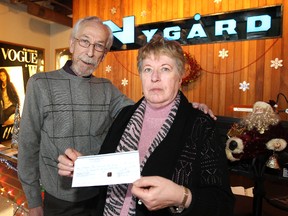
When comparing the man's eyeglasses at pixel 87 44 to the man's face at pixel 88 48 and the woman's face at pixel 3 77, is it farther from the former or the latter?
the woman's face at pixel 3 77

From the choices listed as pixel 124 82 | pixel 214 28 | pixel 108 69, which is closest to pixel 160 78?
pixel 214 28

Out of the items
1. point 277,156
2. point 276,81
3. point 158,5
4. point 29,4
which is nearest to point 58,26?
point 29,4

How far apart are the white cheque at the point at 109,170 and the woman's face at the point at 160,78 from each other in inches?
14.6

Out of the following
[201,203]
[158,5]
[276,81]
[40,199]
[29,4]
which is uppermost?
[29,4]

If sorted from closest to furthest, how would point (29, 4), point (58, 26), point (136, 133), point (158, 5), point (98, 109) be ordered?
1. point (136, 133)
2. point (98, 109)
3. point (158, 5)
4. point (29, 4)
5. point (58, 26)

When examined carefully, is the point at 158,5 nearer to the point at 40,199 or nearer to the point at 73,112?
the point at 73,112

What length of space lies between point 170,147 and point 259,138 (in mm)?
583

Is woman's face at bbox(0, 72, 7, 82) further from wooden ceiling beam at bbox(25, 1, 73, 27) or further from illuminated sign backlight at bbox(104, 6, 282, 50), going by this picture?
illuminated sign backlight at bbox(104, 6, 282, 50)

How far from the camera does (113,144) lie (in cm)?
131

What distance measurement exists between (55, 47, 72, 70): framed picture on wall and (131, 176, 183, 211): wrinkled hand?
20.2 feet

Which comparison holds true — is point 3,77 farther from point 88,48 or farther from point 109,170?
point 109,170

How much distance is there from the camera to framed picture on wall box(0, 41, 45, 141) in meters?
5.48

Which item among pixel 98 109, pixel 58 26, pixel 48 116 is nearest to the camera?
pixel 48 116

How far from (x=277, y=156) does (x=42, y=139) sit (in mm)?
1307
